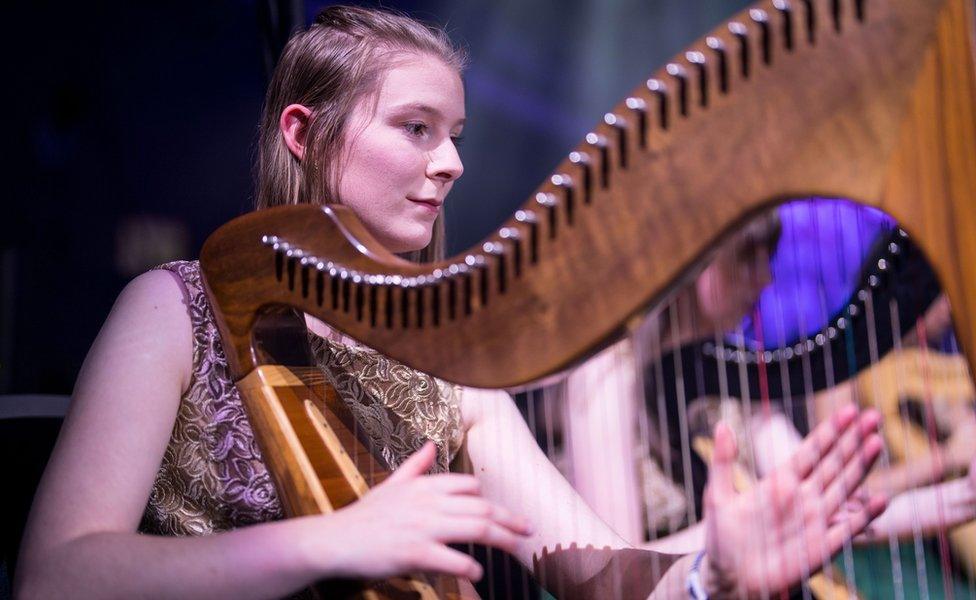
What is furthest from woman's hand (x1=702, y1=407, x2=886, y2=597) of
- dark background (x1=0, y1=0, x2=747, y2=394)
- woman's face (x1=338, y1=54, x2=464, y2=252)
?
dark background (x1=0, y1=0, x2=747, y2=394)

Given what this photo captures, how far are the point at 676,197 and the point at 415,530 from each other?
0.35 metres

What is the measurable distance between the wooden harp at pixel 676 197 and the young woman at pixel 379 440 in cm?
10

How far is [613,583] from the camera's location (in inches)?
40.9

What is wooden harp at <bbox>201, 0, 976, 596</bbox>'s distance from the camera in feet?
1.77

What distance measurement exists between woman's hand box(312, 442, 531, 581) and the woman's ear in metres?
0.59

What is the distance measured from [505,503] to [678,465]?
677mm

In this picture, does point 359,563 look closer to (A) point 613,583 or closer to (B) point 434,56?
(A) point 613,583

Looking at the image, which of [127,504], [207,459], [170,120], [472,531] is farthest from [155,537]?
[170,120]

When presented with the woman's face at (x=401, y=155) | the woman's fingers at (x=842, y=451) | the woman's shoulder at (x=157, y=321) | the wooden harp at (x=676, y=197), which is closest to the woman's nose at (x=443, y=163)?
the woman's face at (x=401, y=155)

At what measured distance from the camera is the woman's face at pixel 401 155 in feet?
3.64

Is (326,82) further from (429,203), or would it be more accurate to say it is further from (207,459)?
(207,459)

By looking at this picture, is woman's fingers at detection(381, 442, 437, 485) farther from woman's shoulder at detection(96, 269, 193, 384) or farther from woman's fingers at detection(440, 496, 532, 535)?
woman's shoulder at detection(96, 269, 193, 384)

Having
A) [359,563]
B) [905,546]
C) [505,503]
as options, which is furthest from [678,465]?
[359,563]

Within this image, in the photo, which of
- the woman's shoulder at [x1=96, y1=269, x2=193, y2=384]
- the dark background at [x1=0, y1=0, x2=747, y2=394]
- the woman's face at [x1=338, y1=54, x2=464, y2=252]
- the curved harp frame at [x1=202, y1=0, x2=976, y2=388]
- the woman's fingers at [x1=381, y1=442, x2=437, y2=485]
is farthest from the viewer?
the dark background at [x1=0, y1=0, x2=747, y2=394]
